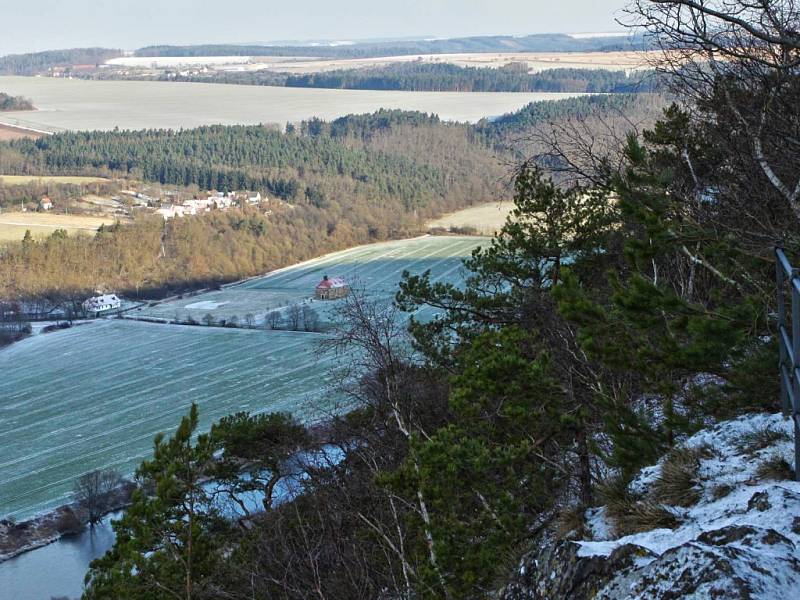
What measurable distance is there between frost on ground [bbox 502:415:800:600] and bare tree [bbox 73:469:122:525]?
18.8m

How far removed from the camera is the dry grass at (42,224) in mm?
63125

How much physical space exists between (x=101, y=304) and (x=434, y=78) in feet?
313

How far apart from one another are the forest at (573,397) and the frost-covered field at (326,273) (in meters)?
31.4

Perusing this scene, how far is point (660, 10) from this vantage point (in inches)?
239

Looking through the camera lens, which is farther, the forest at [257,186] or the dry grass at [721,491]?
the forest at [257,186]

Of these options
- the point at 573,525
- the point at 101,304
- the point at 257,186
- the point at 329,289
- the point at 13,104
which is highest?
the point at 573,525

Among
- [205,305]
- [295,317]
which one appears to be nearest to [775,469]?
[295,317]

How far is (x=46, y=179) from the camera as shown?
8325cm

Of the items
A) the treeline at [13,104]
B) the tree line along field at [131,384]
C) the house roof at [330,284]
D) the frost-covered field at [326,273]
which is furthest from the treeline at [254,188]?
the treeline at [13,104]

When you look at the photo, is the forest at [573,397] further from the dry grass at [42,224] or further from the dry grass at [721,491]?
the dry grass at [42,224]

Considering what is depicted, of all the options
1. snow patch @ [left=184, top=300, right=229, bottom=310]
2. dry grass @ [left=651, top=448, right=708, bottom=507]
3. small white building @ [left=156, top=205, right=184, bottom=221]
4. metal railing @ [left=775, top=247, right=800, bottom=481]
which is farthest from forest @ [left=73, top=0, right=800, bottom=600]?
small white building @ [left=156, top=205, right=184, bottom=221]

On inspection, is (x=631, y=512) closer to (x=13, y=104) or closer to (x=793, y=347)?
(x=793, y=347)

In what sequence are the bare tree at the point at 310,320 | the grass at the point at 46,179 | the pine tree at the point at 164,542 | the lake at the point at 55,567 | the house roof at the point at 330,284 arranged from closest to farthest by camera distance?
the pine tree at the point at 164,542
the lake at the point at 55,567
the bare tree at the point at 310,320
the house roof at the point at 330,284
the grass at the point at 46,179

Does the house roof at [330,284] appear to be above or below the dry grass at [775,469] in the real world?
below
